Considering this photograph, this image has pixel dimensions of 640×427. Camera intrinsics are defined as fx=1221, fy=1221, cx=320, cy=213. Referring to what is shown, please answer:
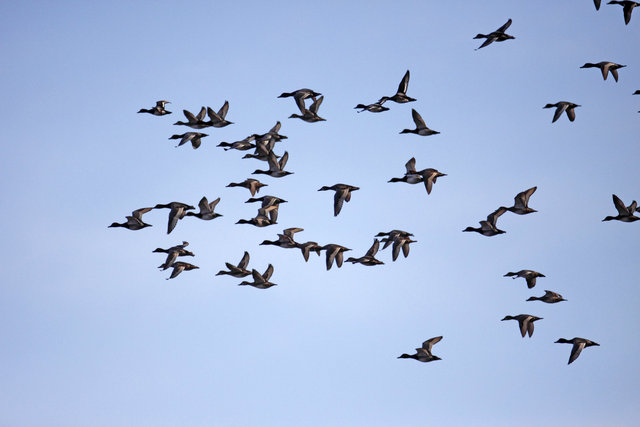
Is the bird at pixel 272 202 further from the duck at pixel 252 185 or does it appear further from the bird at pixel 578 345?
the bird at pixel 578 345

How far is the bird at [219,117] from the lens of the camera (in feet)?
187

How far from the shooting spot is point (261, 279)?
5659 cm

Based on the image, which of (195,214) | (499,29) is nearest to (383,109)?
(499,29)

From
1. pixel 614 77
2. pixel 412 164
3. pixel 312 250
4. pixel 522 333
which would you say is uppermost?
pixel 614 77

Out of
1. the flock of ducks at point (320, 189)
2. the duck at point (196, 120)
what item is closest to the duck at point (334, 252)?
the flock of ducks at point (320, 189)

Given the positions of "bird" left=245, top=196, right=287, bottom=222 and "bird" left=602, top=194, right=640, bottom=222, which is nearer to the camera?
"bird" left=602, top=194, right=640, bottom=222

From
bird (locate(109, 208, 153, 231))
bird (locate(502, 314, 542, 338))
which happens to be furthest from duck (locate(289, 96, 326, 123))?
bird (locate(502, 314, 542, 338))

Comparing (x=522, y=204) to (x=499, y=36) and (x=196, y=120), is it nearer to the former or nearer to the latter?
(x=499, y=36)

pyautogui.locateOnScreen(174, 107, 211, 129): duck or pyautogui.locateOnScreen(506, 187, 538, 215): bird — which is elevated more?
pyautogui.locateOnScreen(174, 107, 211, 129): duck

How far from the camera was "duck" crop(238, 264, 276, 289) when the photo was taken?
5638 cm

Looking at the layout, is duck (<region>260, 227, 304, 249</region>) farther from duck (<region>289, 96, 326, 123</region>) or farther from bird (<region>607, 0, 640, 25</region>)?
bird (<region>607, 0, 640, 25</region>)

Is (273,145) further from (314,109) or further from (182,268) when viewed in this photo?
(182,268)

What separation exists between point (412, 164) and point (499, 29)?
7.41 m

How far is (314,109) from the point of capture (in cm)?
5800
